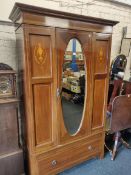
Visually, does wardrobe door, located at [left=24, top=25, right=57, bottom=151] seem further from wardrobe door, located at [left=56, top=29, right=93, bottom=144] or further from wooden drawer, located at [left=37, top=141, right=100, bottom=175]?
wooden drawer, located at [left=37, top=141, right=100, bottom=175]


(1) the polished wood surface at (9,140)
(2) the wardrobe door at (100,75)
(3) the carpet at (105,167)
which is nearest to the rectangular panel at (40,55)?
A: (1) the polished wood surface at (9,140)

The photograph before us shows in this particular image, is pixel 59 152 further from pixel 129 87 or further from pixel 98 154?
pixel 129 87

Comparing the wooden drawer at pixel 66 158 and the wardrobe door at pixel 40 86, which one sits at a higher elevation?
the wardrobe door at pixel 40 86

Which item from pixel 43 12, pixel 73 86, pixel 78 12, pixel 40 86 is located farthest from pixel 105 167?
pixel 78 12

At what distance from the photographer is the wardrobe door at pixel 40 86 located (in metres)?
1.35

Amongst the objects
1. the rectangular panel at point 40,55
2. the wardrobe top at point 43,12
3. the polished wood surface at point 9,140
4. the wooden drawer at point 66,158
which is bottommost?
the wooden drawer at point 66,158

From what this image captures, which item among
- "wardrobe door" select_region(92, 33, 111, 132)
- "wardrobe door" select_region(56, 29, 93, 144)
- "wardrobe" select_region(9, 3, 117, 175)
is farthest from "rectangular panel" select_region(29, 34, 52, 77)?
"wardrobe door" select_region(92, 33, 111, 132)

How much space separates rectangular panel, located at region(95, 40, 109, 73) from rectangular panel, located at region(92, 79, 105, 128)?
15cm

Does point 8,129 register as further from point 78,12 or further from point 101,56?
point 78,12

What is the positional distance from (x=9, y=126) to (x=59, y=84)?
0.63m

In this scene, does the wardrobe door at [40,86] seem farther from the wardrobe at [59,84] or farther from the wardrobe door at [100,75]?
the wardrobe door at [100,75]

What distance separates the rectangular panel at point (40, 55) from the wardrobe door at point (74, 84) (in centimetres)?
10

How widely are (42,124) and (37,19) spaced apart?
983mm

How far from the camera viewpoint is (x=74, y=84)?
175 centimetres
